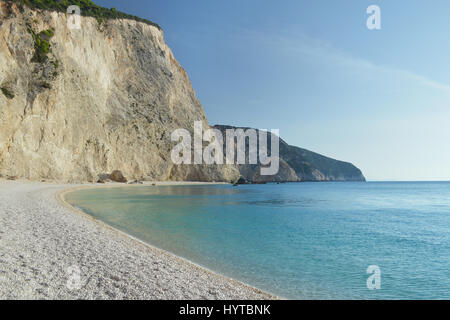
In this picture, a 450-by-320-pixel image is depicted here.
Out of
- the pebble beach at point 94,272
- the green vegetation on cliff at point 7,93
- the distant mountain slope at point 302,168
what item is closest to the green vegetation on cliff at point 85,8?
the green vegetation on cliff at point 7,93

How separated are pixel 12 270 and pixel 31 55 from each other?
42.8 m

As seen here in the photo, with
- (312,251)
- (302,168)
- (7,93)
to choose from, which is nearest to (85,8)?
(7,93)

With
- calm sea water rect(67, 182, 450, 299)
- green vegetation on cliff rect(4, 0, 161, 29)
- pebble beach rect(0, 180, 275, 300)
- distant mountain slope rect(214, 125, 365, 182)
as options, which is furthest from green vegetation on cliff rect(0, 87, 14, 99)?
distant mountain slope rect(214, 125, 365, 182)

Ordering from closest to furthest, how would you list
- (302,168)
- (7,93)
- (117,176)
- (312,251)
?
1. (312,251)
2. (7,93)
3. (117,176)
4. (302,168)

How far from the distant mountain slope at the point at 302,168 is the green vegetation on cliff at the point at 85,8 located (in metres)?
65.8

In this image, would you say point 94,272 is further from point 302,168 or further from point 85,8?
point 302,168

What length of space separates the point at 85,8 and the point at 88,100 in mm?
22891

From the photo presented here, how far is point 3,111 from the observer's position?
32125mm

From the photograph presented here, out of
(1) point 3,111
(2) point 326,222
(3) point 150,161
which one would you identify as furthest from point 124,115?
(2) point 326,222

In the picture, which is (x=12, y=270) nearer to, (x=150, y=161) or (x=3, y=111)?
(x=3, y=111)

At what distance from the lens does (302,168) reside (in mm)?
163000

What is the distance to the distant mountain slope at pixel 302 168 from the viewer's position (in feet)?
423

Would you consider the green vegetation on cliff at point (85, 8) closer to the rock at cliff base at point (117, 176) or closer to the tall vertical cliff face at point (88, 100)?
the tall vertical cliff face at point (88, 100)

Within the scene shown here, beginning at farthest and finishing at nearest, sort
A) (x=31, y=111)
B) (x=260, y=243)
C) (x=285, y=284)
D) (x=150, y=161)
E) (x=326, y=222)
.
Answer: (x=150, y=161), (x=31, y=111), (x=326, y=222), (x=260, y=243), (x=285, y=284)
